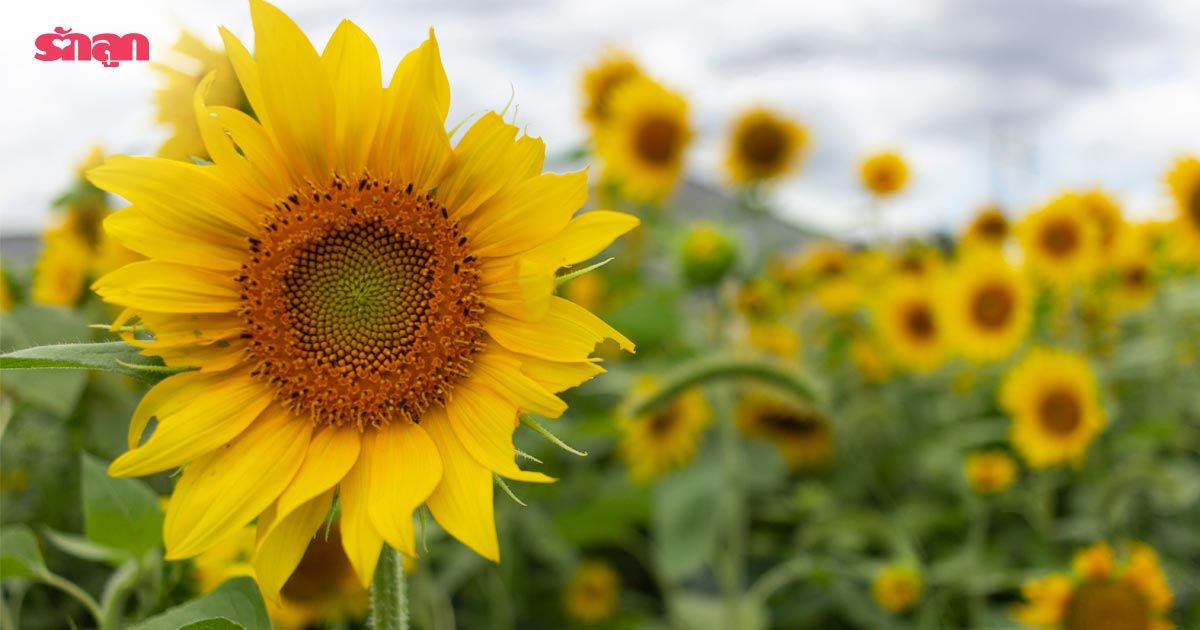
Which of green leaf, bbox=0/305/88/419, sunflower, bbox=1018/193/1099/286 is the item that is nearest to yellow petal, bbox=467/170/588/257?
green leaf, bbox=0/305/88/419

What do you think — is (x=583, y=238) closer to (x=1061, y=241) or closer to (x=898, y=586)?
(x=898, y=586)

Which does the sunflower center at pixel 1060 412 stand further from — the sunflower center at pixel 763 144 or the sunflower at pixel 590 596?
the sunflower at pixel 590 596

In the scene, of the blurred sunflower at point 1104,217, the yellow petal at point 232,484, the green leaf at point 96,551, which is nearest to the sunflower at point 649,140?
the blurred sunflower at point 1104,217

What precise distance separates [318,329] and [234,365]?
0.22 ft

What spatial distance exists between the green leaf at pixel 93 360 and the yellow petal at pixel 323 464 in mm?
111

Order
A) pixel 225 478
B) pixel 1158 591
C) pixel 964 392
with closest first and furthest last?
1. pixel 225 478
2. pixel 1158 591
3. pixel 964 392

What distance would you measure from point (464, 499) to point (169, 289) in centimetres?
26

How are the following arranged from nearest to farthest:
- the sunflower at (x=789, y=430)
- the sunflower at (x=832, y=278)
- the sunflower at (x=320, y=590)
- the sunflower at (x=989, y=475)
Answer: the sunflower at (x=320, y=590) → the sunflower at (x=989, y=475) → the sunflower at (x=789, y=430) → the sunflower at (x=832, y=278)

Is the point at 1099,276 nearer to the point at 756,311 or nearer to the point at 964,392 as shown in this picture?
the point at 964,392

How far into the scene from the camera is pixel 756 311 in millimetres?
2678

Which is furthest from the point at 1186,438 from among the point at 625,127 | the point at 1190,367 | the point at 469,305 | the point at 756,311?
the point at 469,305

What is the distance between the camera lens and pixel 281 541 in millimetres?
633

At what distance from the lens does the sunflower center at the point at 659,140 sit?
273 cm

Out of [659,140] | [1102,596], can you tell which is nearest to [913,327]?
[659,140]
